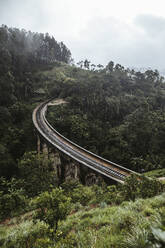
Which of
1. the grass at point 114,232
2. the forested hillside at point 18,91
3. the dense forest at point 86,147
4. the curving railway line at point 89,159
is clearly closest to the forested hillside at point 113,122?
the dense forest at point 86,147

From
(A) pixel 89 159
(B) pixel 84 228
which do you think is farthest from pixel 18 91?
(B) pixel 84 228

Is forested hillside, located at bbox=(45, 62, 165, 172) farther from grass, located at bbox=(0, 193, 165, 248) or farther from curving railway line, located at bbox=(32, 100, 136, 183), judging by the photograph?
grass, located at bbox=(0, 193, 165, 248)

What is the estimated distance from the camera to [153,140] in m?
34.1

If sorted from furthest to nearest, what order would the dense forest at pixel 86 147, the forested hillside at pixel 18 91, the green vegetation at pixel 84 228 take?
1. the forested hillside at pixel 18 91
2. the dense forest at pixel 86 147
3. the green vegetation at pixel 84 228

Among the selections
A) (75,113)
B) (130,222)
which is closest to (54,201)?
(130,222)

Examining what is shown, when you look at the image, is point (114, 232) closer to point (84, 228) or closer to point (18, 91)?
point (84, 228)

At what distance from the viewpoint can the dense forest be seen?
4721mm

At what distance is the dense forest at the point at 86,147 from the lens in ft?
15.5

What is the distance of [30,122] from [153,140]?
3292 centimetres

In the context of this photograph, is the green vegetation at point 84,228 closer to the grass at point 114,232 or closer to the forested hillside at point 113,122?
the grass at point 114,232

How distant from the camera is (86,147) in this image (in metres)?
35.0

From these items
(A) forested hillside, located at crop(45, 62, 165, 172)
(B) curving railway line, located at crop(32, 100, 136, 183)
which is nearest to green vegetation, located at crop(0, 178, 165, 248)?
(B) curving railway line, located at crop(32, 100, 136, 183)

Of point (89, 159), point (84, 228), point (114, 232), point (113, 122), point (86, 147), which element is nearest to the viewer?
point (114, 232)

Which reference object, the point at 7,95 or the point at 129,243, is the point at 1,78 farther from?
the point at 129,243
